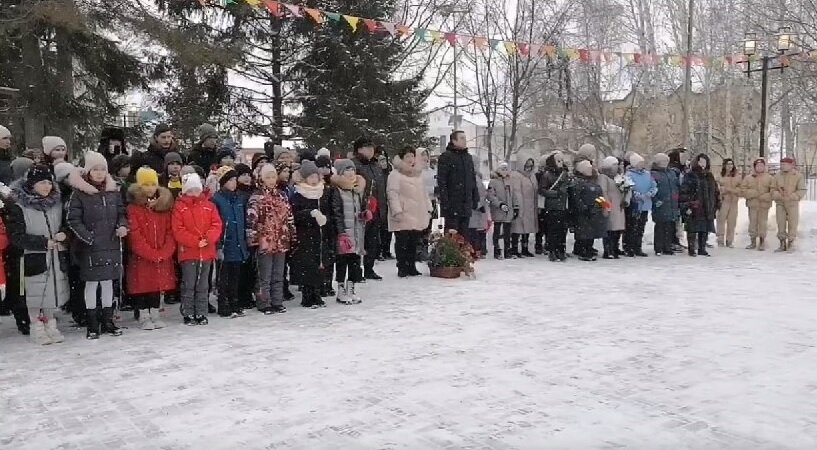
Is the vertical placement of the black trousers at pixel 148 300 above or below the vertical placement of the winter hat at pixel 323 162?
below

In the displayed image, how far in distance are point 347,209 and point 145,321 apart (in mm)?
2659

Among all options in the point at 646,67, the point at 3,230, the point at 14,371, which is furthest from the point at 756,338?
the point at 646,67

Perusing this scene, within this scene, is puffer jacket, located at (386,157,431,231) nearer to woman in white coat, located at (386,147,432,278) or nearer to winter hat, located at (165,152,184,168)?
woman in white coat, located at (386,147,432,278)

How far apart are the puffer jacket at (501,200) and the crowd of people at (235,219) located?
2 cm

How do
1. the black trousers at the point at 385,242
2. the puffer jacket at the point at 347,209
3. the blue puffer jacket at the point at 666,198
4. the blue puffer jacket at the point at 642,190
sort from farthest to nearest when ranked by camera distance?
the blue puffer jacket at the point at 666,198 < the blue puffer jacket at the point at 642,190 < the black trousers at the point at 385,242 < the puffer jacket at the point at 347,209

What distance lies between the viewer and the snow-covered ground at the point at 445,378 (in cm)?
434

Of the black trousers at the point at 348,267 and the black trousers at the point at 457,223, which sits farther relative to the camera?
the black trousers at the point at 457,223

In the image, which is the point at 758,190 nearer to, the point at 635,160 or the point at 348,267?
the point at 635,160

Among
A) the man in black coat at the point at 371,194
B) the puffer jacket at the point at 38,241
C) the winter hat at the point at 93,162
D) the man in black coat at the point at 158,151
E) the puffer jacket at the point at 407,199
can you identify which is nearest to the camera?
the puffer jacket at the point at 38,241

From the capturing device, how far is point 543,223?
42.0ft

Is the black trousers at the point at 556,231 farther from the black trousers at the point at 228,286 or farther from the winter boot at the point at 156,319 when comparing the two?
the winter boot at the point at 156,319

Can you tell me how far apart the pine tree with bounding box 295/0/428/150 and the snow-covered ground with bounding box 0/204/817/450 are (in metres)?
12.1

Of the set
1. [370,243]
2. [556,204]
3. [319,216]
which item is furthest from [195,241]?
[556,204]

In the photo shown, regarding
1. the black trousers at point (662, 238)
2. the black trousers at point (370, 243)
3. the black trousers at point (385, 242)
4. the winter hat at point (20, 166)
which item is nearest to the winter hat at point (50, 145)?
the winter hat at point (20, 166)
